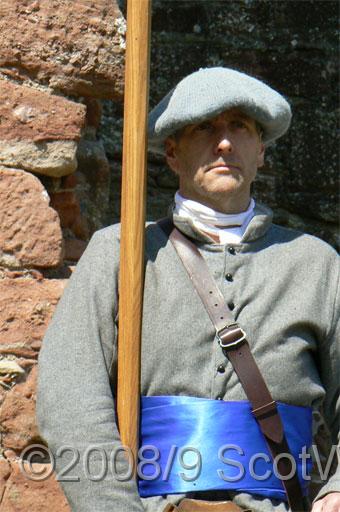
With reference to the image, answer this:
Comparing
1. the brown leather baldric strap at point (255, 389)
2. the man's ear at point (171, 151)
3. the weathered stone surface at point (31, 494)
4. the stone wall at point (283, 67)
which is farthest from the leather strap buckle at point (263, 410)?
the stone wall at point (283, 67)

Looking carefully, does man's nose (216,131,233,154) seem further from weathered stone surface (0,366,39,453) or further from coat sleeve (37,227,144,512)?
weathered stone surface (0,366,39,453)

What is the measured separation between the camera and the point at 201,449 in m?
3.61

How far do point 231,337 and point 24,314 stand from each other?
58 centimetres

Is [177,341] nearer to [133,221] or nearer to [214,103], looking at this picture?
[133,221]

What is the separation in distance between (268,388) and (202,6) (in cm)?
196

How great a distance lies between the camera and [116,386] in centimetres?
374

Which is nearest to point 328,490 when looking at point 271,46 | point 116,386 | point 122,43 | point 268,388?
point 268,388

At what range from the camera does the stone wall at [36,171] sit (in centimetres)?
387

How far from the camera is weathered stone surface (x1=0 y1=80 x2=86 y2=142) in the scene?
12.9 ft

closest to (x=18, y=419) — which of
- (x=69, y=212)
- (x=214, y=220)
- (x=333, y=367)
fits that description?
(x=69, y=212)

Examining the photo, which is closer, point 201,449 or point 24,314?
point 201,449

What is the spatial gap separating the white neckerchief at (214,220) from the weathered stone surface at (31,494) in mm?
762

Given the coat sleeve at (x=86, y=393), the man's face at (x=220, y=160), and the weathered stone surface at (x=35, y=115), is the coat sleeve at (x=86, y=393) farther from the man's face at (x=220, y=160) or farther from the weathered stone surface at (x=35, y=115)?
the weathered stone surface at (x=35, y=115)

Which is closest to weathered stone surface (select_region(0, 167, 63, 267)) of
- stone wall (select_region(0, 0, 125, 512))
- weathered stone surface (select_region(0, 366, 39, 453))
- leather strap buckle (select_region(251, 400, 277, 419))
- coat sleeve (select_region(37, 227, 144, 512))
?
stone wall (select_region(0, 0, 125, 512))
